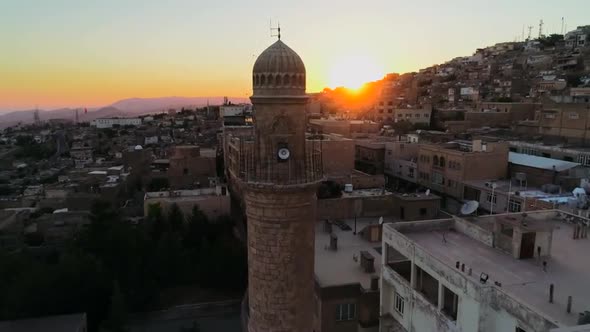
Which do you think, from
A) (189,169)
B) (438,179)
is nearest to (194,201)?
(189,169)

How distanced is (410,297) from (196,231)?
1457 centimetres

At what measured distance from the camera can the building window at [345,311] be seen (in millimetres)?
12883

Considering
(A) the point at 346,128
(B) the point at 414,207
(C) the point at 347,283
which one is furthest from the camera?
(A) the point at 346,128

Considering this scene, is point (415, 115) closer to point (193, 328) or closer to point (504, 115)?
point (504, 115)

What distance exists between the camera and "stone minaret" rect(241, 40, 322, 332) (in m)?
7.50

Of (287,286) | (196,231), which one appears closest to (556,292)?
(287,286)

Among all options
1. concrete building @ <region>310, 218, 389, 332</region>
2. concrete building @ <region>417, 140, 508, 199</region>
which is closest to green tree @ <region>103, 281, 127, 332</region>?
concrete building @ <region>310, 218, 389, 332</region>

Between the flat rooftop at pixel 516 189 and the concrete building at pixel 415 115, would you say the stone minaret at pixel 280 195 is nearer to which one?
the flat rooftop at pixel 516 189

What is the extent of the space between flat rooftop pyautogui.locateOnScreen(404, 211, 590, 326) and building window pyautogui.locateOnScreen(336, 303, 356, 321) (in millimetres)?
2794

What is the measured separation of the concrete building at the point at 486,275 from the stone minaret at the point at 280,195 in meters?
2.95

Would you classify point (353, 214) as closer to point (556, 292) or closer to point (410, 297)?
point (410, 297)

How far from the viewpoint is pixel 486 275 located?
28.4 feet

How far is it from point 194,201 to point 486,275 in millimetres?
17762

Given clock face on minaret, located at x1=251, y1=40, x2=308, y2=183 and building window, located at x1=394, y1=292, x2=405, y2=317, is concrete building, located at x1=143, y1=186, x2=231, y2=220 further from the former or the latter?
clock face on minaret, located at x1=251, y1=40, x2=308, y2=183
